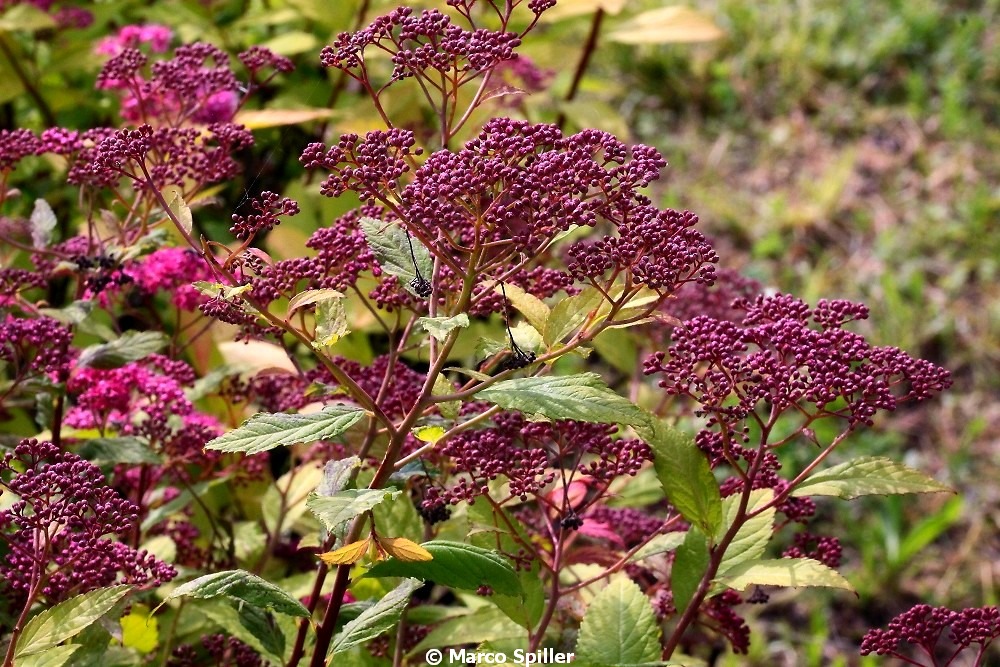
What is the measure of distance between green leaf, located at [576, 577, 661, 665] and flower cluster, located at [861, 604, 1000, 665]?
0.99ft

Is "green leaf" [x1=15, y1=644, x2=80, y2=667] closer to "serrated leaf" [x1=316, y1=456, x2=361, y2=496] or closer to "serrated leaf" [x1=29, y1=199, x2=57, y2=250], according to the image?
"serrated leaf" [x1=316, y1=456, x2=361, y2=496]

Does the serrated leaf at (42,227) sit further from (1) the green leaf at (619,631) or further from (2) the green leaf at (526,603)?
(1) the green leaf at (619,631)

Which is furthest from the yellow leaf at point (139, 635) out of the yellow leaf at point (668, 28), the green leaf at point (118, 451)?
the yellow leaf at point (668, 28)

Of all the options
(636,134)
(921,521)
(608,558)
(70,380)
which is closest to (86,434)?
(70,380)

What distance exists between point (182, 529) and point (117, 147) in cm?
83

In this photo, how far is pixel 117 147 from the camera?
142cm

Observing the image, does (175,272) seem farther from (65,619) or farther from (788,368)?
(788,368)

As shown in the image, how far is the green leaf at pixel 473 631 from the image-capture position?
1756 mm

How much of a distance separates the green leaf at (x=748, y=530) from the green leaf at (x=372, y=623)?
45cm

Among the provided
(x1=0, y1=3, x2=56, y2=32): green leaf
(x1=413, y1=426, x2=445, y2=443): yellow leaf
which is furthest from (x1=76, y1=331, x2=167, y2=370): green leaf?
(x1=0, y1=3, x2=56, y2=32): green leaf

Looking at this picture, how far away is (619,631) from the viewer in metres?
1.52

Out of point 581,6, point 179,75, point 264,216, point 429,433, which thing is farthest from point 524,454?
point 581,6

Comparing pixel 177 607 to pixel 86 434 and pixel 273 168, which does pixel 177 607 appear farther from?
pixel 273 168

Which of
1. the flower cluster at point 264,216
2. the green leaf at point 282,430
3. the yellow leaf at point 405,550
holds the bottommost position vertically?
the yellow leaf at point 405,550
